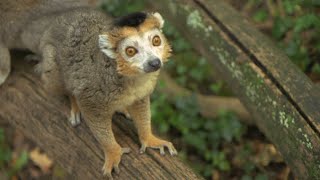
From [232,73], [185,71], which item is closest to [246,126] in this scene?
[185,71]

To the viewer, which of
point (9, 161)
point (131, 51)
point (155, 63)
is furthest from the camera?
point (9, 161)

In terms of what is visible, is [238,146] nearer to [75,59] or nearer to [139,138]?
[139,138]

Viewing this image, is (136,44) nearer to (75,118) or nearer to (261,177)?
(75,118)

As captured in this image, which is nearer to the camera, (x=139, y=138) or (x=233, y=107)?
(x=139, y=138)

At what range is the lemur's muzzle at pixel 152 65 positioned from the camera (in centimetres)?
355

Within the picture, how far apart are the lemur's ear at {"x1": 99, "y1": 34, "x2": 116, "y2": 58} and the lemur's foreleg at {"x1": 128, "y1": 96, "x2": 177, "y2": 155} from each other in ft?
1.88

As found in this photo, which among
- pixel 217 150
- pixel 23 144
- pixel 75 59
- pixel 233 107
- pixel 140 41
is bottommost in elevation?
pixel 23 144

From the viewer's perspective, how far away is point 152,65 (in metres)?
3.56

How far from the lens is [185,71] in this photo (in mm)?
6859

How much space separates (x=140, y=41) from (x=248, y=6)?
417cm

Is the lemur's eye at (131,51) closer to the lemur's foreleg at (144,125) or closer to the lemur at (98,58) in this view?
the lemur at (98,58)

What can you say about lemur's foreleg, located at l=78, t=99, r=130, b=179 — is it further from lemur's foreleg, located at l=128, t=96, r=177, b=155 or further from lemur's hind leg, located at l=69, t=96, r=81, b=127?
lemur's hind leg, located at l=69, t=96, r=81, b=127

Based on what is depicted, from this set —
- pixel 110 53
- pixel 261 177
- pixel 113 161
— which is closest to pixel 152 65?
pixel 110 53

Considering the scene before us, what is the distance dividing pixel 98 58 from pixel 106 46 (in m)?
0.27
